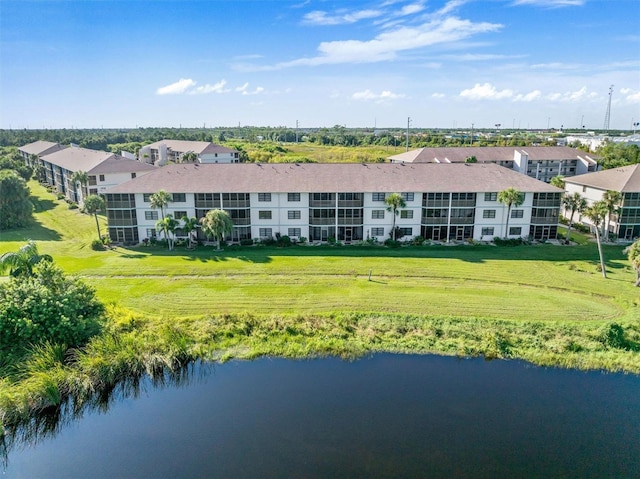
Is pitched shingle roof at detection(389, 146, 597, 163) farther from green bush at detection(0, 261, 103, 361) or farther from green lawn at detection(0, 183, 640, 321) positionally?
green bush at detection(0, 261, 103, 361)

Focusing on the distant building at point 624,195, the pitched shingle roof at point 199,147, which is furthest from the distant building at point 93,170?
the distant building at point 624,195

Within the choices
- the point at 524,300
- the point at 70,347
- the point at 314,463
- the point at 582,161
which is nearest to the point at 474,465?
the point at 314,463

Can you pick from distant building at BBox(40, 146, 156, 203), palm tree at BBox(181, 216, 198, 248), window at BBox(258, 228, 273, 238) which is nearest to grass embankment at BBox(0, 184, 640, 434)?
palm tree at BBox(181, 216, 198, 248)

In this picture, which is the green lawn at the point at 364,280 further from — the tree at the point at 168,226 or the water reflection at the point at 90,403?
the water reflection at the point at 90,403

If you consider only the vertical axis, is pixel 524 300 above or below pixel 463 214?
below

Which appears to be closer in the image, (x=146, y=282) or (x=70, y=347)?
(x=70, y=347)

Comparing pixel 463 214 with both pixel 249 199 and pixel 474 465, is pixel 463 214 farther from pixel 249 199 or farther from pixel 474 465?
pixel 474 465
